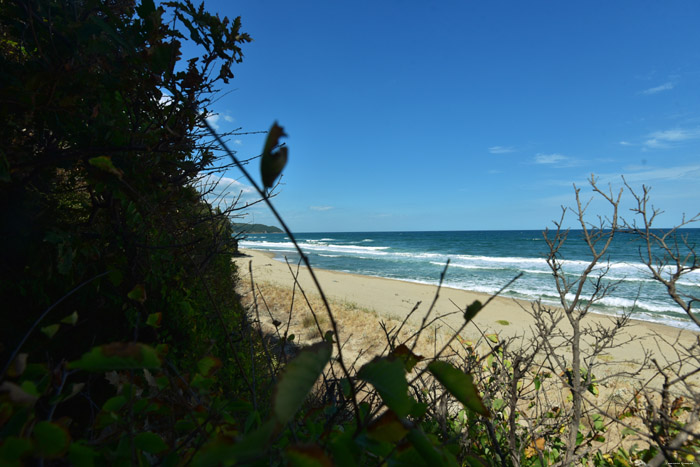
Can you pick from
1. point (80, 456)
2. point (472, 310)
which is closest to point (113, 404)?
point (80, 456)

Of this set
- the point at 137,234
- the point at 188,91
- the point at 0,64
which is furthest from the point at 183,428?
the point at 188,91

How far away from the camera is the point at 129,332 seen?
7.57 feet

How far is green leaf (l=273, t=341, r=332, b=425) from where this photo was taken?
1.32 feet

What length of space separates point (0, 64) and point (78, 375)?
1.78 m

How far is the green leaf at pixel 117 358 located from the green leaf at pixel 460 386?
1.66 feet

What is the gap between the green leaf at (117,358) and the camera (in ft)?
1.80

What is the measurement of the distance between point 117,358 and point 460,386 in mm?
609

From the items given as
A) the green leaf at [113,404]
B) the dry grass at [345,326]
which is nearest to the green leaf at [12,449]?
the green leaf at [113,404]

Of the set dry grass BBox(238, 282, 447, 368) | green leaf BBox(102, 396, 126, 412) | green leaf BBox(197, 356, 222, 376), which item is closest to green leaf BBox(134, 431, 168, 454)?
green leaf BBox(102, 396, 126, 412)

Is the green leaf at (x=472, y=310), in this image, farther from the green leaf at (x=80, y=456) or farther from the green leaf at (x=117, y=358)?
the green leaf at (x=80, y=456)

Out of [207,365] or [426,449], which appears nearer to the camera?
[426,449]

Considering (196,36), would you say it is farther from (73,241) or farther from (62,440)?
(62,440)

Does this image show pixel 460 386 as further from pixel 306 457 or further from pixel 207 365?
pixel 207 365

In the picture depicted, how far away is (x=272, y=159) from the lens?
40 centimetres
